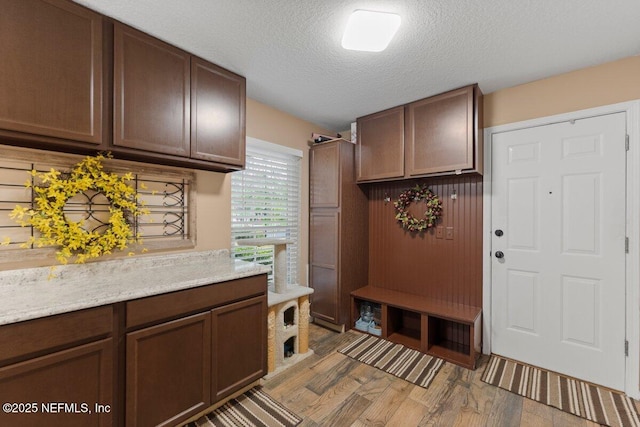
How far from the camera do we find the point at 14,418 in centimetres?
110

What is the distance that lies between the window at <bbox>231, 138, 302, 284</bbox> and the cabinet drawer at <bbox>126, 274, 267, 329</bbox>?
24.9 inches

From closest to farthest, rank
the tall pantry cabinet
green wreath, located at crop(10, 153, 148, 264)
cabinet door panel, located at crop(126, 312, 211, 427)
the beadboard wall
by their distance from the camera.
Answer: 1. cabinet door panel, located at crop(126, 312, 211, 427)
2. green wreath, located at crop(10, 153, 148, 264)
3. the beadboard wall
4. the tall pantry cabinet

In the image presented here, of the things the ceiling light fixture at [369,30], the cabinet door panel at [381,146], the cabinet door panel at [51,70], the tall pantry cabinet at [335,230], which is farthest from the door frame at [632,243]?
the cabinet door panel at [51,70]

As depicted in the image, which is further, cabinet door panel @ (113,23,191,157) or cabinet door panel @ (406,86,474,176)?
cabinet door panel @ (406,86,474,176)

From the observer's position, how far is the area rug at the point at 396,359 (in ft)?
7.25

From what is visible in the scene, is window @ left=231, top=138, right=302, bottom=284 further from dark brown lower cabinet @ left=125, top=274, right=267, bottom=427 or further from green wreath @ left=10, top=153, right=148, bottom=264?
green wreath @ left=10, top=153, right=148, bottom=264

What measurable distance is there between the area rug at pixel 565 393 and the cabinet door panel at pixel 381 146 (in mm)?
1907

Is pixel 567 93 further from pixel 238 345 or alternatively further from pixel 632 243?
pixel 238 345

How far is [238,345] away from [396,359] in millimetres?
1456

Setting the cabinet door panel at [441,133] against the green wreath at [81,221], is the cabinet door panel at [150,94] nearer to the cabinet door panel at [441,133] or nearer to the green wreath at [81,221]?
the green wreath at [81,221]

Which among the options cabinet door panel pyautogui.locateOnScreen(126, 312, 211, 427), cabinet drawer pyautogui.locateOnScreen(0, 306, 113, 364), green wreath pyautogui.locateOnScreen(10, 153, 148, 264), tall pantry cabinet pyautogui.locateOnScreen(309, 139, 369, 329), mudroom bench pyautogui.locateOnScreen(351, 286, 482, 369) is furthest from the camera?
tall pantry cabinet pyautogui.locateOnScreen(309, 139, 369, 329)

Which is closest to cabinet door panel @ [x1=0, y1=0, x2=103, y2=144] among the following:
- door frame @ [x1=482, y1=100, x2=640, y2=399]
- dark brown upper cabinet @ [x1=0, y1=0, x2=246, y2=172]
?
dark brown upper cabinet @ [x1=0, y1=0, x2=246, y2=172]

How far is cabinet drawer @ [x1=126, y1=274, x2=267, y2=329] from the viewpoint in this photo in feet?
4.63

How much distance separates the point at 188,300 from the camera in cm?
158
